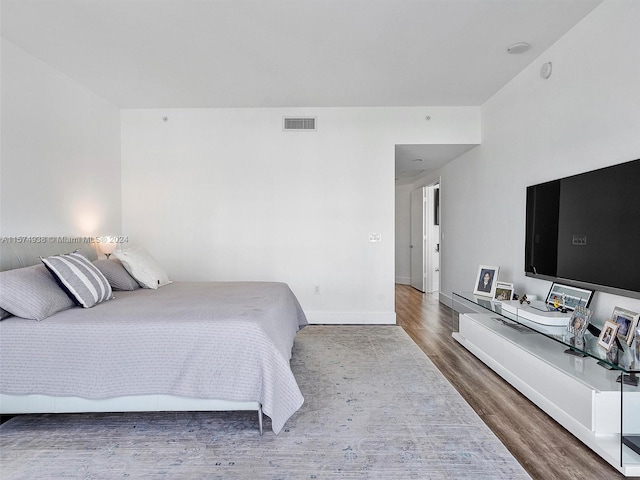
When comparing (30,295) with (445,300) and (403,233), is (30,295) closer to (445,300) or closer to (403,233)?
(445,300)

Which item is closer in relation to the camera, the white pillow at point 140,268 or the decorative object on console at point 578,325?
the decorative object on console at point 578,325

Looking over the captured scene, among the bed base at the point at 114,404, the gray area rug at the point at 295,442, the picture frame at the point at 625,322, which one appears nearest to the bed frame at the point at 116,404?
the bed base at the point at 114,404

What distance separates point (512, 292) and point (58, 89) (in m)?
4.76

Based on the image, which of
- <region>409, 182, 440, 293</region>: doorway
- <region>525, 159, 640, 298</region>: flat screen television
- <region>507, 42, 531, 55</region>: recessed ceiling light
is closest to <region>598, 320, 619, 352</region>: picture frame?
<region>525, 159, 640, 298</region>: flat screen television

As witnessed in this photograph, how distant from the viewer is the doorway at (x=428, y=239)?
22.1 feet

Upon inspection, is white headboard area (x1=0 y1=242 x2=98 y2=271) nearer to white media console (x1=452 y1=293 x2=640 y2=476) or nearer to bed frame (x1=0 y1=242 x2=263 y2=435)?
bed frame (x1=0 y1=242 x2=263 y2=435)

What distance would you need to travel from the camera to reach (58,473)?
1.60m

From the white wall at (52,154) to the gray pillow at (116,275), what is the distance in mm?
709

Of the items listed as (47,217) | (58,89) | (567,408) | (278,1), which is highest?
(278,1)

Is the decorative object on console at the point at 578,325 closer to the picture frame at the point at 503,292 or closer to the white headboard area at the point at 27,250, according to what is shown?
the picture frame at the point at 503,292

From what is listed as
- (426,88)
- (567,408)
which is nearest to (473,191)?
(426,88)

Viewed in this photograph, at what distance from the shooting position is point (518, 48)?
9.30 feet

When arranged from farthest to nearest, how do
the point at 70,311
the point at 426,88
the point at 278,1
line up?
the point at 426,88 → the point at 278,1 → the point at 70,311

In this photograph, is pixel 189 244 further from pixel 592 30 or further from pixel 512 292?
pixel 592 30
